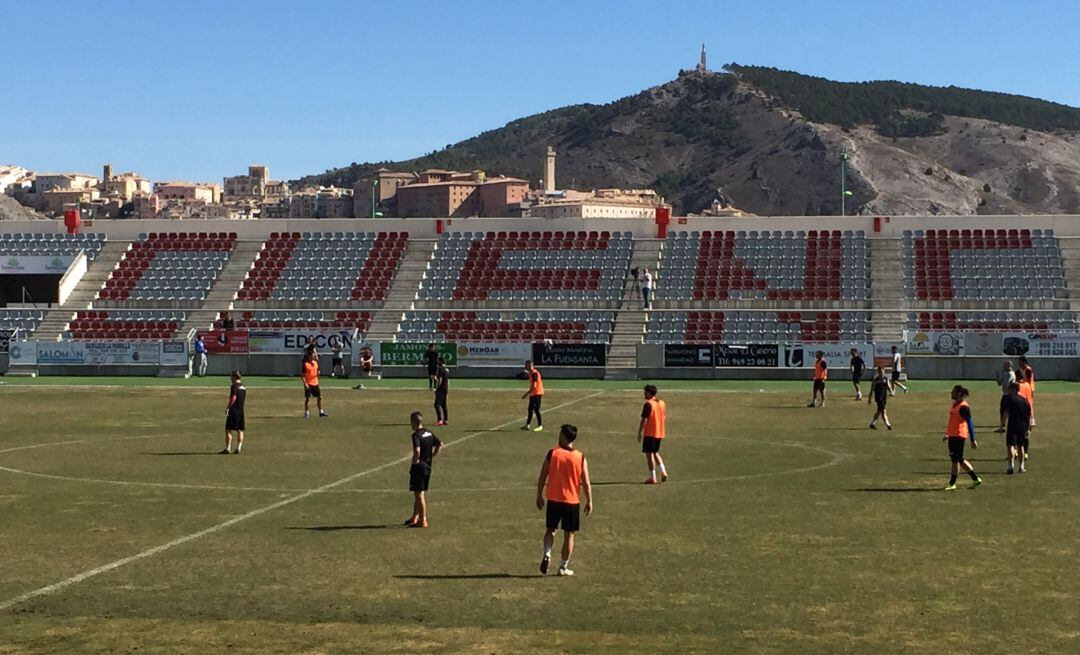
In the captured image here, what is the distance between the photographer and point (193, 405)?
45.6 meters

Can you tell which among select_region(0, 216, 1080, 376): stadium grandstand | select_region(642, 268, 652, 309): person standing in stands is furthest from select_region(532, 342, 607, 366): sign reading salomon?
select_region(642, 268, 652, 309): person standing in stands

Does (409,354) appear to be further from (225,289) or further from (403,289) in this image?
(225,289)

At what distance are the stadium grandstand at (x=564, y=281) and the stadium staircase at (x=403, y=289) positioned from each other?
0.14 metres

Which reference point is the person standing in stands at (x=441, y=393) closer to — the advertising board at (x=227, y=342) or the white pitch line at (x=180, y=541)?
the white pitch line at (x=180, y=541)

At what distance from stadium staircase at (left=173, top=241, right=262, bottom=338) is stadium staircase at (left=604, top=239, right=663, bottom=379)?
21381mm

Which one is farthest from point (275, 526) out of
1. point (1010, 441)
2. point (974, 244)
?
point (974, 244)

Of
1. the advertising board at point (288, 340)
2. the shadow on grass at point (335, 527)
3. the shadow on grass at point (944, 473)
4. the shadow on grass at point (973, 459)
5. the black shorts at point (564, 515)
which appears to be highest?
the advertising board at point (288, 340)

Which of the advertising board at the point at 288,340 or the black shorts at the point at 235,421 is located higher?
the advertising board at the point at 288,340

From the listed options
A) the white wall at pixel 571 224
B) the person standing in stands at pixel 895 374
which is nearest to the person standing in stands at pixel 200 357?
the white wall at pixel 571 224

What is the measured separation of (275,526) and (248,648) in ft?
24.1

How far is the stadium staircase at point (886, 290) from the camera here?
2512 inches

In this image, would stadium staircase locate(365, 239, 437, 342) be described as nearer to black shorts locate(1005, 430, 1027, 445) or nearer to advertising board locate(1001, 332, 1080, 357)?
advertising board locate(1001, 332, 1080, 357)

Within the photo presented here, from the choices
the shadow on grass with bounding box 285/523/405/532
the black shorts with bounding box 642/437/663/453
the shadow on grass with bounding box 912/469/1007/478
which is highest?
the black shorts with bounding box 642/437/663/453

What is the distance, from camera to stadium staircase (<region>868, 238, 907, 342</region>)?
2512 inches
